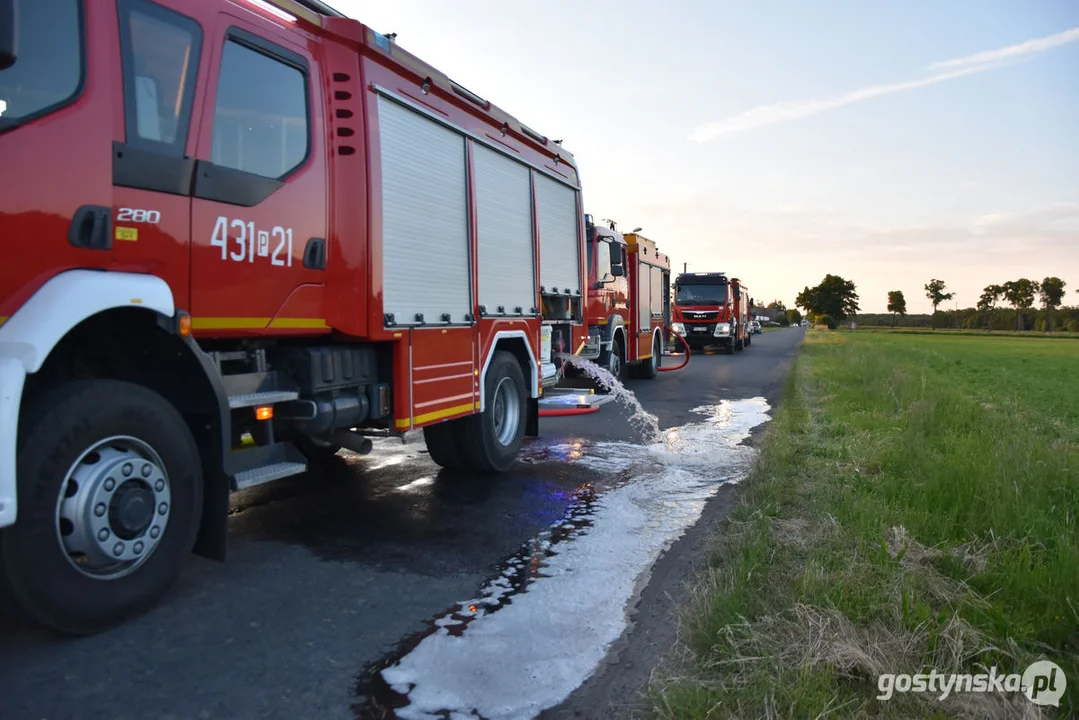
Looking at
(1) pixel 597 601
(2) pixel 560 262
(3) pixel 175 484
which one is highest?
(2) pixel 560 262

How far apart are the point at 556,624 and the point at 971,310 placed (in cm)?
11533

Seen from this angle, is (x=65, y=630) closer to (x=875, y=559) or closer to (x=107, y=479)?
(x=107, y=479)

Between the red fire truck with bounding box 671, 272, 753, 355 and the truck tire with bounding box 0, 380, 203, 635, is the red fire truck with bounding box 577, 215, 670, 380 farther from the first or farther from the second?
the red fire truck with bounding box 671, 272, 753, 355

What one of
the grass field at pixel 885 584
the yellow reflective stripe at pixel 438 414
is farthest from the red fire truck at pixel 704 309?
the yellow reflective stripe at pixel 438 414

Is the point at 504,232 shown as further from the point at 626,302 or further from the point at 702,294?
the point at 702,294

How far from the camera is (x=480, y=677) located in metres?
3.22

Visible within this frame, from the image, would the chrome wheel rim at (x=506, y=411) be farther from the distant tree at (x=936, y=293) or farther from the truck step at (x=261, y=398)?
the distant tree at (x=936, y=293)

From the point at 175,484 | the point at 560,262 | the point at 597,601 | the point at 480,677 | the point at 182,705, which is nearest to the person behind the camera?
the point at 182,705

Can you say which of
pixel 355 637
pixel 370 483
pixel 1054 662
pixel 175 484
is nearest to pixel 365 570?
pixel 355 637

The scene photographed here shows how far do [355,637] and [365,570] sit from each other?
933 mm

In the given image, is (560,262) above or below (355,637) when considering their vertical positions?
above

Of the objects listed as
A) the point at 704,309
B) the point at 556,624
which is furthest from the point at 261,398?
the point at 704,309

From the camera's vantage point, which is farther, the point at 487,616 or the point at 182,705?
the point at 487,616

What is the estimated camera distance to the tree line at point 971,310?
9538cm
